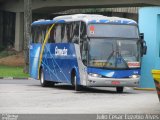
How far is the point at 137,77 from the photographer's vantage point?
2566 cm

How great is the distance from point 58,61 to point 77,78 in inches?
107

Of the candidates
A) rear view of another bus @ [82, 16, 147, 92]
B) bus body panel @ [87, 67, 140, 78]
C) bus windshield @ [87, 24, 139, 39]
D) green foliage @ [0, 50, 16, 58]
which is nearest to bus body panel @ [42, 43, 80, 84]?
bus body panel @ [87, 67, 140, 78]

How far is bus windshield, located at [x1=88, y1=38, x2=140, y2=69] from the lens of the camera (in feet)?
82.7

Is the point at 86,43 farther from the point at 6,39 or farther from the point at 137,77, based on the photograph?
the point at 6,39

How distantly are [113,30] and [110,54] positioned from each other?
1.11 metres

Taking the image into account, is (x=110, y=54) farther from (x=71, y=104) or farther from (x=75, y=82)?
(x=71, y=104)

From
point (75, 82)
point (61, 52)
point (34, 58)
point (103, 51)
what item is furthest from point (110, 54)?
point (34, 58)

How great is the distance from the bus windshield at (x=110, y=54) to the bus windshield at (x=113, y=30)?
0.23 metres

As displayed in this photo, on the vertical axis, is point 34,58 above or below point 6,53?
above

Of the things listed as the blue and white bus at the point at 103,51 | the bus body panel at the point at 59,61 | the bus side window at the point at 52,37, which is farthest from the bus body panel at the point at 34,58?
the blue and white bus at the point at 103,51

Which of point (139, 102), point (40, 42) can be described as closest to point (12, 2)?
point (40, 42)

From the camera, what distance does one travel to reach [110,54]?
82.8ft

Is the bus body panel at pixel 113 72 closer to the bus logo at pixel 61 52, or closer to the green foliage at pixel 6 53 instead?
the bus logo at pixel 61 52

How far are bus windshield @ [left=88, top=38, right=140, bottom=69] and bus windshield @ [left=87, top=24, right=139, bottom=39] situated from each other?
0.74 ft
